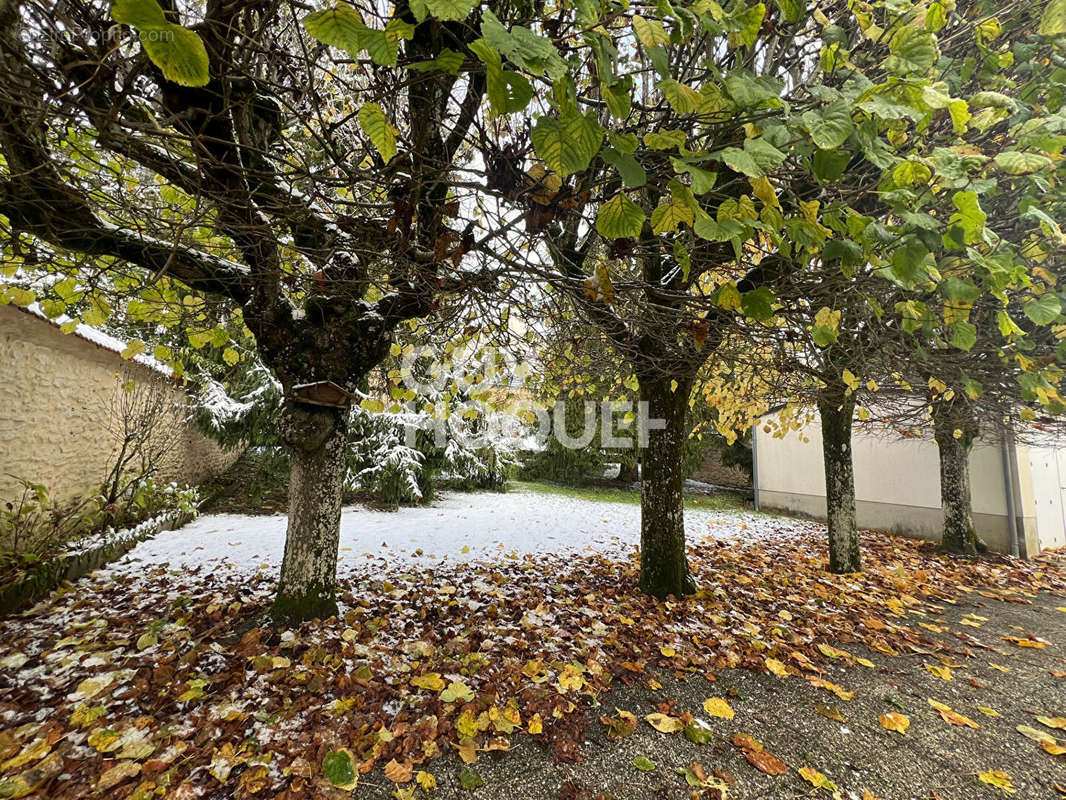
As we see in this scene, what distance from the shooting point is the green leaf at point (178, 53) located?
3.16 ft

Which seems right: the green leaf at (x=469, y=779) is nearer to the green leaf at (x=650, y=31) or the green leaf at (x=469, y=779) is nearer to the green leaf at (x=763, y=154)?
the green leaf at (x=763, y=154)

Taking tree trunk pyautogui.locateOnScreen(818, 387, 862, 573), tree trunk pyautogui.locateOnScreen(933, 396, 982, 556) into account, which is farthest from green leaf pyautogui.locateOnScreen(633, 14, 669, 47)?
tree trunk pyautogui.locateOnScreen(933, 396, 982, 556)

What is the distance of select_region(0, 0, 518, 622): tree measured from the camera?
5.11 ft

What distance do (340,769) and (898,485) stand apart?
11684 millimetres

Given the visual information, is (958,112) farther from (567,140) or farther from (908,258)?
(567,140)

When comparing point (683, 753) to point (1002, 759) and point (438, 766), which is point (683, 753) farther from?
point (1002, 759)

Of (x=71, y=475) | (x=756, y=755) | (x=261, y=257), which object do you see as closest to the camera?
(x=756, y=755)

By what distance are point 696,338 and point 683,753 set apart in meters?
2.32

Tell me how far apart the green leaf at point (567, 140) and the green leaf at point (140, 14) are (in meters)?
0.81

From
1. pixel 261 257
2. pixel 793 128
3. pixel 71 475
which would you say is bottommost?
pixel 71 475

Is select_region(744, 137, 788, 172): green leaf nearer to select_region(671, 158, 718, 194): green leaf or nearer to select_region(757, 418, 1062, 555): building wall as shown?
select_region(671, 158, 718, 194): green leaf

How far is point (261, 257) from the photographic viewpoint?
306cm

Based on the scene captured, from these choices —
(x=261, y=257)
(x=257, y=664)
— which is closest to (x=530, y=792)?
(x=257, y=664)

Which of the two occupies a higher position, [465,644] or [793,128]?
[793,128]
